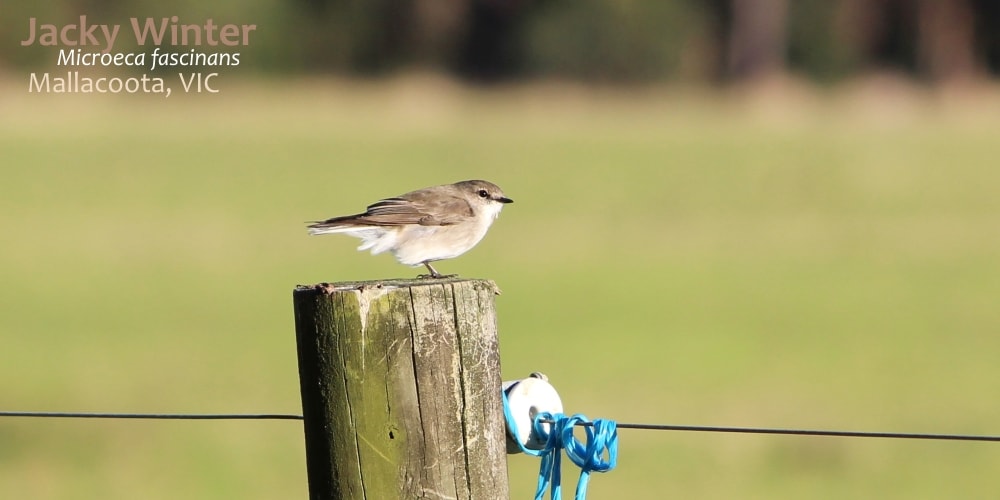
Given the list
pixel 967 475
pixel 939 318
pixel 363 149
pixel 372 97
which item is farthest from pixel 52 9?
pixel 967 475

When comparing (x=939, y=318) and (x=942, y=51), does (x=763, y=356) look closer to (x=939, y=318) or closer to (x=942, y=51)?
(x=939, y=318)

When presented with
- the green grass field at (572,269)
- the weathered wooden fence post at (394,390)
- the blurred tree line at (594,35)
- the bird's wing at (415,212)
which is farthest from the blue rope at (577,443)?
the blurred tree line at (594,35)

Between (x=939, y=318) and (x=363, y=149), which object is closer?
(x=939, y=318)

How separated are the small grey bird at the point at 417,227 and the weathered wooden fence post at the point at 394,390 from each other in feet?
10.7

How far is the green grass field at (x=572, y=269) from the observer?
46.1ft

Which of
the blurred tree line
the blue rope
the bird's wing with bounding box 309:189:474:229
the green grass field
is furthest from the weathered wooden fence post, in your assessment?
the blurred tree line

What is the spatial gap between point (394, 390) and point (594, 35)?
54253 millimetres

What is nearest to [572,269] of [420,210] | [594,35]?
[420,210]

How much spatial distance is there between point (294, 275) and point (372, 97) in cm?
2308

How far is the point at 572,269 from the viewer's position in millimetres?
25531

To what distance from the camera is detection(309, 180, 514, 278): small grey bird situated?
7121 mm

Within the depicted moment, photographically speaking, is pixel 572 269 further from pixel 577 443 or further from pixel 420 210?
pixel 577 443

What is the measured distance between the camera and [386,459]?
12.0 ft

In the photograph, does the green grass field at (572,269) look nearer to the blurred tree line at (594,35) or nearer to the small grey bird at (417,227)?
the small grey bird at (417,227)
